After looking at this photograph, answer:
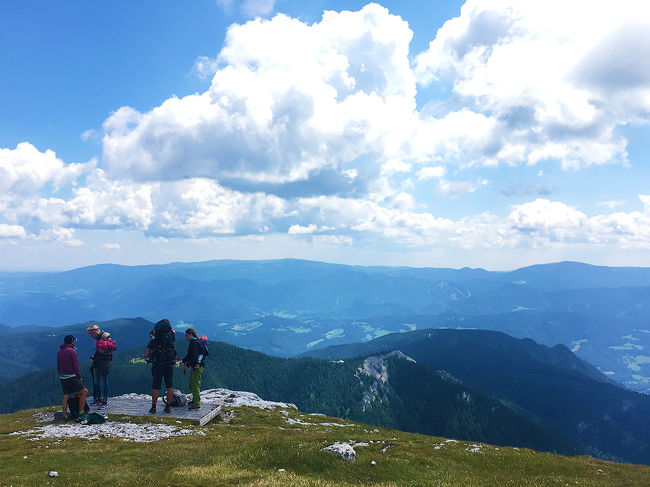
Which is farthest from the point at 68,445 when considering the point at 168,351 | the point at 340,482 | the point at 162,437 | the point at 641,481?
the point at 641,481

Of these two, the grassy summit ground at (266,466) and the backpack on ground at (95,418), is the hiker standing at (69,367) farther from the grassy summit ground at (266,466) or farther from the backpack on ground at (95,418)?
the grassy summit ground at (266,466)

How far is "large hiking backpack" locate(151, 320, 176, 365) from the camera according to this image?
84.9 feet

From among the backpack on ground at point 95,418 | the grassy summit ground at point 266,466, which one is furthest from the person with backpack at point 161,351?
the grassy summit ground at point 266,466

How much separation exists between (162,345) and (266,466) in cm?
1305

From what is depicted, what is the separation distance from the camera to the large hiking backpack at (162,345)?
25.9m

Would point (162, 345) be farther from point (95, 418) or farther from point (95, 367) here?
point (95, 418)

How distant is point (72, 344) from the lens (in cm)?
2294

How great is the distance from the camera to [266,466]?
1742 centimetres

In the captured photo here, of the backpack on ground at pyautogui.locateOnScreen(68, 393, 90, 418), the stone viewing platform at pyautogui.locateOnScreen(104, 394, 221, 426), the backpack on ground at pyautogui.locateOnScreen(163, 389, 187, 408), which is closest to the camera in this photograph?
the backpack on ground at pyautogui.locateOnScreen(68, 393, 90, 418)

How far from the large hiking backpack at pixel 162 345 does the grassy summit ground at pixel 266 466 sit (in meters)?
5.50

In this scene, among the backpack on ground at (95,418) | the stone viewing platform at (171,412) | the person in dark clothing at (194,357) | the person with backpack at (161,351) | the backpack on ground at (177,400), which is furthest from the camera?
the backpack on ground at (177,400)

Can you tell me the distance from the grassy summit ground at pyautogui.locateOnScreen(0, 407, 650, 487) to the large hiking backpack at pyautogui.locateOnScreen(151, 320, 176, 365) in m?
5.50

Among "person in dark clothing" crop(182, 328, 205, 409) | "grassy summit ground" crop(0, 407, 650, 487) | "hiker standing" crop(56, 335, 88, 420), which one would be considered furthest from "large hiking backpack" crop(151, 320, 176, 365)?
"grassy summit ground" crop(0, 407, 650, 487)

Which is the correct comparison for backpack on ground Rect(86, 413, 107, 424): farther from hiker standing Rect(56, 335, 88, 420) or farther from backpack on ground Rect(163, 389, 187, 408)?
backpack on ground Rect(163, 389, 187, 408)
